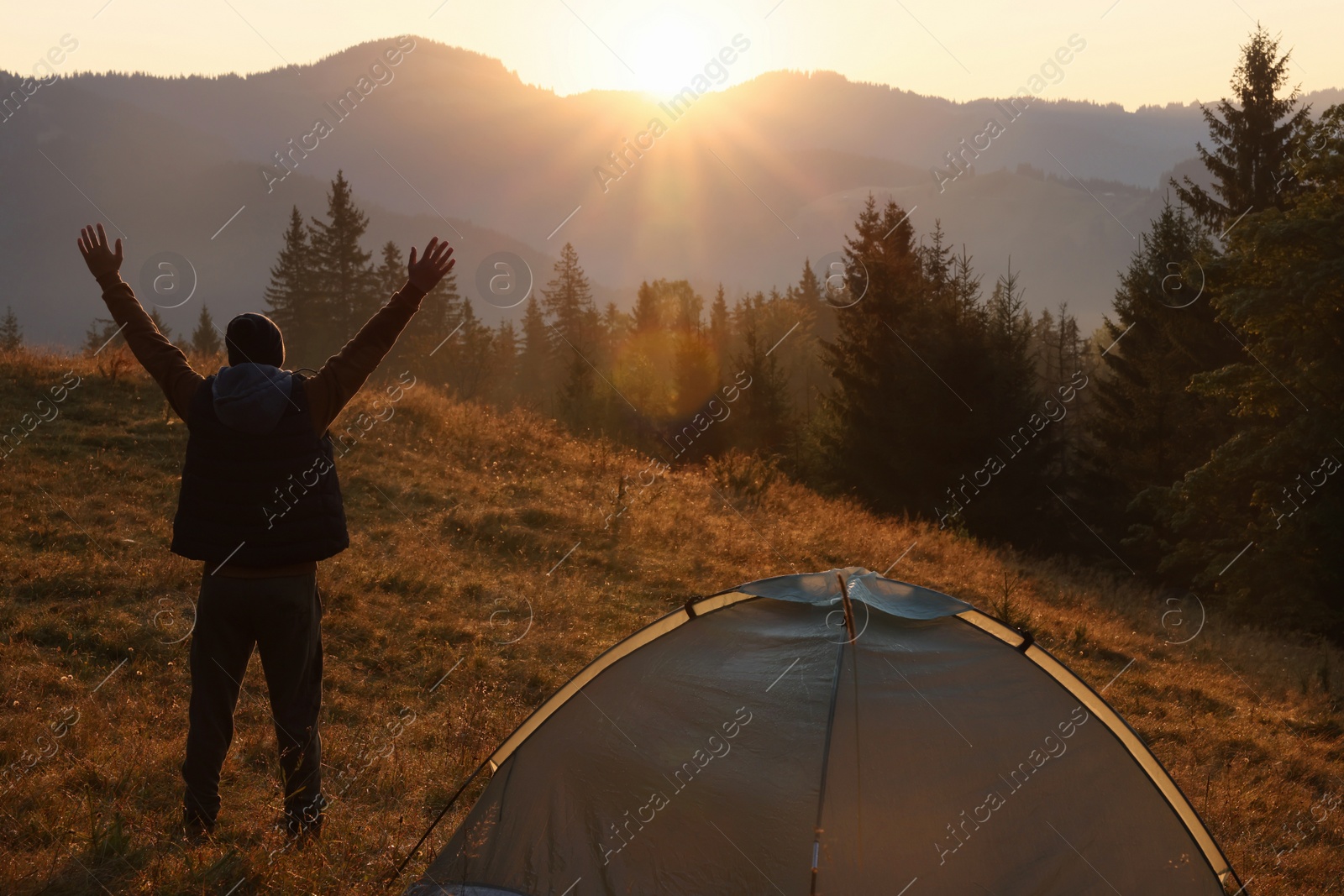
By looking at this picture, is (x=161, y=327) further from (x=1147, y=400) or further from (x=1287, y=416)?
(x=1147, y=400)

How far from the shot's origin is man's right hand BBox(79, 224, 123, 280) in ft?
14.3

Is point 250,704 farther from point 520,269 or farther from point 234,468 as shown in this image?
point 520,269

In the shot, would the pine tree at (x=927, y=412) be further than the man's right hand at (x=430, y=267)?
Yes

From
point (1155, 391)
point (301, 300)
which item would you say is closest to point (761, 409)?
point (1155, 391)

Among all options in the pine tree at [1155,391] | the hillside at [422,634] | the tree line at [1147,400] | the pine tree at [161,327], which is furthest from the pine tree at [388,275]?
the pine tree at [1155,391]

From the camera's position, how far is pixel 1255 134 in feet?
87.5

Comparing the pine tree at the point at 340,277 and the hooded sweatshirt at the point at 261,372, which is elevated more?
the pine tree at the point at 340,277

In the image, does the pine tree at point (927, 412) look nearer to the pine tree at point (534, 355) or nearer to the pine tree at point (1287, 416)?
the pine tree at point (1287, 416)

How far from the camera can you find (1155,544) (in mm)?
27484

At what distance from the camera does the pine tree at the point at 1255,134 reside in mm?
26219

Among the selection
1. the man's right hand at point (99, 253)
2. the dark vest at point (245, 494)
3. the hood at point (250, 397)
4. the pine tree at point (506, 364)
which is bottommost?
the pine tree at point (506, 364)

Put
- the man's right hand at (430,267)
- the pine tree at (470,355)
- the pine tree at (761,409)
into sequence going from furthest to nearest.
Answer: the pine tree at (470,355)
the pine tree at (761,409)
the man's right hand at (430,267)

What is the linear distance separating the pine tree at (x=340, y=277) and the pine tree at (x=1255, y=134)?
44.4 metres

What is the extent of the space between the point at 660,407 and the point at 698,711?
140 feet
